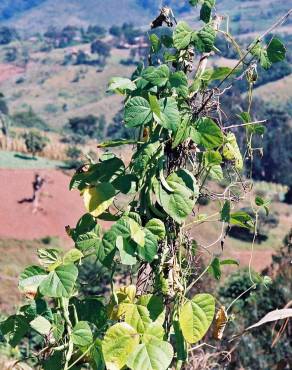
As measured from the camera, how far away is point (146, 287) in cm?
118

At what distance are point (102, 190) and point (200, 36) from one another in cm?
33

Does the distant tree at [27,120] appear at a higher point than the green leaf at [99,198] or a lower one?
lower

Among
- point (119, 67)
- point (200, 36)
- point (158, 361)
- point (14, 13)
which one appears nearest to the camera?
point (158, 361)

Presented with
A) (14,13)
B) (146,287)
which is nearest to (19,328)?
(146,287)

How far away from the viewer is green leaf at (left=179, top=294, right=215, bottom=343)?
106 centimetres

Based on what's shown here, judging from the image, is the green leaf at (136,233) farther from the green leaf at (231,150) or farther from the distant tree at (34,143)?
the distant tree at (34,143)

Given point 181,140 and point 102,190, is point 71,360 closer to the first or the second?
point 102,190

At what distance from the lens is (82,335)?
3.61 ft

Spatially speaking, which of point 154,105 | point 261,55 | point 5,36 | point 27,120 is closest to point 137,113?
point 154,105

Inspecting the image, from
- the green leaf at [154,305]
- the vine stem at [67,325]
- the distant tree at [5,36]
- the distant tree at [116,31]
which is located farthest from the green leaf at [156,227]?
the distant tree at [5,36]

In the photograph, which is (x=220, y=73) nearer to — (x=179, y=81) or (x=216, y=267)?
(x=179, y=81)

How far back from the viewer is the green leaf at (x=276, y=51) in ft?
3.70

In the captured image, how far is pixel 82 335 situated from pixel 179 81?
484 mm

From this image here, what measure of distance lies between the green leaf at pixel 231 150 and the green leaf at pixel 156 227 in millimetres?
229
